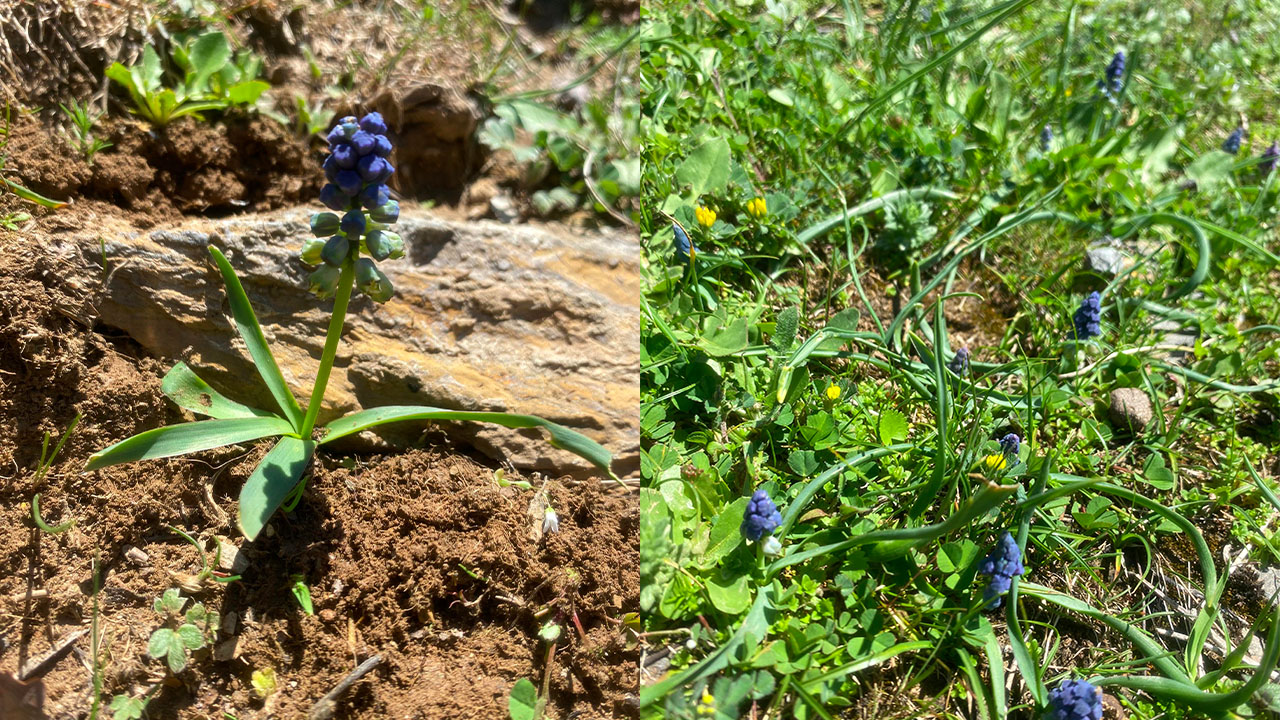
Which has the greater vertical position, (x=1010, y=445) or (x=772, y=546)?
(x=1010, y=445)

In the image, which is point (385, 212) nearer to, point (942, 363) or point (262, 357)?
point (262, 357)

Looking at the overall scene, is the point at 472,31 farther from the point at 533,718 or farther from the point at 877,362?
the point at 533,718

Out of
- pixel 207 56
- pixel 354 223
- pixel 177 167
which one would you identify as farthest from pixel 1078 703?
pixel 207 56

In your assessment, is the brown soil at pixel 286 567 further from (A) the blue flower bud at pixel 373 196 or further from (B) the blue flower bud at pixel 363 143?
(B) the blue flower bud at pixel 363 143

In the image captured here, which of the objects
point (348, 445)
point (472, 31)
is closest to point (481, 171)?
point (472, 31)

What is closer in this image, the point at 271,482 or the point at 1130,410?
the point at 271,482

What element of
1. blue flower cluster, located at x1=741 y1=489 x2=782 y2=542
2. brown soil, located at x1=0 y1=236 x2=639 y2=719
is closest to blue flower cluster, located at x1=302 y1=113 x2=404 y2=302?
brown soil, located at x1=0 y1=236 x2=639 y2=719
